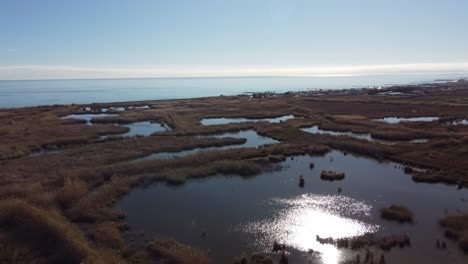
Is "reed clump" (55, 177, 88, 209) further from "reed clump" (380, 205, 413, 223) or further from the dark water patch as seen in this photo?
"reed clump" (380, 205, 413, 223)

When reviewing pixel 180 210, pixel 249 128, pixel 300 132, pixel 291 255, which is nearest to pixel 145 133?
pixel 249 128

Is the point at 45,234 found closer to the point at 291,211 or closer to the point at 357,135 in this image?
the point at 291,211

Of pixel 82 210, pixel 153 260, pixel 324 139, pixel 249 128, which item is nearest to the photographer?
pixel 153 260

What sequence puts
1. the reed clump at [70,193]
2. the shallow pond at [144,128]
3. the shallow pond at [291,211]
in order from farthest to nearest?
the shallow pond at [144,128]
the reed clump at [70,193]
the shallow pond at [291,211]

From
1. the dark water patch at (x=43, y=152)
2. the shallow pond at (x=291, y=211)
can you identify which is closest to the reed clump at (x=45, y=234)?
the shallow pond at (x=291, y=211)

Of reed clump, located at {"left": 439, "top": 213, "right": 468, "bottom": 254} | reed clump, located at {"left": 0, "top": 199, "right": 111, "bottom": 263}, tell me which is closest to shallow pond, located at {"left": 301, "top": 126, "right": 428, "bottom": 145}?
reed clump, located at {"left": 439, "top": 213, "right": 468, "bottom": 254}

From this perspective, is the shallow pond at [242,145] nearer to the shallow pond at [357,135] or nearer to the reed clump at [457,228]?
the shallow pond at [357,135]

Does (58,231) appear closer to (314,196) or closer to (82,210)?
(82,210)

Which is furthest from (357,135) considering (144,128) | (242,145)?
(144,128)
